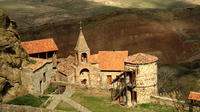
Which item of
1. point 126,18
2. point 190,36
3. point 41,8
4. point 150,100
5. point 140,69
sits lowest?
point 150,100

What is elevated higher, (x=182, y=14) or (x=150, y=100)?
(x=182, y=14)

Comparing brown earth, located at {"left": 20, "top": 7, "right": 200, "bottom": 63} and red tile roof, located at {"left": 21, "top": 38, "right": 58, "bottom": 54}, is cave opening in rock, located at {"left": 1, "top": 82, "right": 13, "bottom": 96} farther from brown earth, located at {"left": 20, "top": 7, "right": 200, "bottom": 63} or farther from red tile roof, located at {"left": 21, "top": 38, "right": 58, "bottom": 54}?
brown earth, located at {"left": 20, "top": 7, "right": 200, "bottom": 63}

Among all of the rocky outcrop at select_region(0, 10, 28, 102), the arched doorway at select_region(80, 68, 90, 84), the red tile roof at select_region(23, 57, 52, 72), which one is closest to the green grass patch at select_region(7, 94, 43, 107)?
the rocky outcrop at select_region(0, 10, 28, 102)

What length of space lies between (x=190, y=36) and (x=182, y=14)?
11655 mm

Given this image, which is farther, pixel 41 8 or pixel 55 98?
pixel 41 8

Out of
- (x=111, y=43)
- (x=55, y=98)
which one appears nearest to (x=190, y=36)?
Result: (x=111, y=43)

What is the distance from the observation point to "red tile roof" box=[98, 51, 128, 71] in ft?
149

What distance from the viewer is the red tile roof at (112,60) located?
45.5 meters

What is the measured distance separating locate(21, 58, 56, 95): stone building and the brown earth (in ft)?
92.2

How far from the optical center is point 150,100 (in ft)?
126

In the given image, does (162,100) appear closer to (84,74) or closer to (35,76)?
(84,74)

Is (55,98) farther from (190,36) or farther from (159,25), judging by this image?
(190,36)

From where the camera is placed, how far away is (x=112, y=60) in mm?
46438

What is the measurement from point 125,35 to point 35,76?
138 feet
